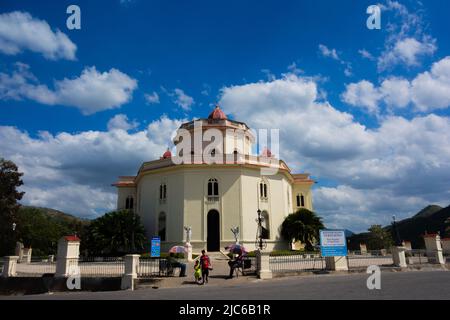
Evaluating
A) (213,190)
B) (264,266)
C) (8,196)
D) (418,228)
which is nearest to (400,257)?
(264,266)

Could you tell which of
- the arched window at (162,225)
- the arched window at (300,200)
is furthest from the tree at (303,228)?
the arched window at (162,225)

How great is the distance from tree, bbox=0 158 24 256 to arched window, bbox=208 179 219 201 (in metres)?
26.6

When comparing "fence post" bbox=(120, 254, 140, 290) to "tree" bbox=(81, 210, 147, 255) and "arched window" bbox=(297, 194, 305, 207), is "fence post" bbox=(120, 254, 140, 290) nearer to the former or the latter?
"tree" bbox=(81, 210, 147, 255)

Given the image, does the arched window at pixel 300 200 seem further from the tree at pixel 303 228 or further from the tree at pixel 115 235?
the tree at pixel 115 235

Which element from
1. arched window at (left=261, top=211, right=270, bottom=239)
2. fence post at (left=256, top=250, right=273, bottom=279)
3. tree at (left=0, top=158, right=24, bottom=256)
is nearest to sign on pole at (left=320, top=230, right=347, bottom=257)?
fence post at (left=256, top=250, right=273, bottom=279)

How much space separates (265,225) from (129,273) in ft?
64.2

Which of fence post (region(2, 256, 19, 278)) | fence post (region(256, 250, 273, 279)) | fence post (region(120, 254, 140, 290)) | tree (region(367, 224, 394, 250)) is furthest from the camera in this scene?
tree (region(367, 224, 394, 250))

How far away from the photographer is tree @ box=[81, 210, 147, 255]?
103ft

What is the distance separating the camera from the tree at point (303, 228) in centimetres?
3238

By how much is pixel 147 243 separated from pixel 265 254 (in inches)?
761

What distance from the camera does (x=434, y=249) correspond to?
2267 centimetres

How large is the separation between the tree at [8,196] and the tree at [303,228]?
33.3m

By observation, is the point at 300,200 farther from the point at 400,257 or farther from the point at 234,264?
the point at 234,264
